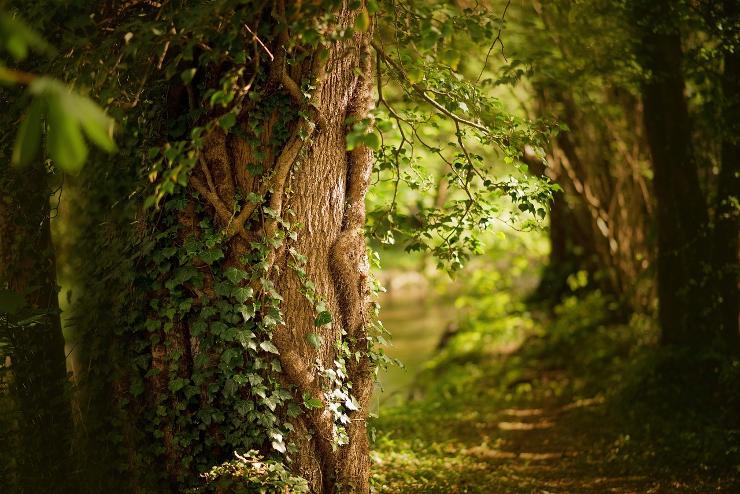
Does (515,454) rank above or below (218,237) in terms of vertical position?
below

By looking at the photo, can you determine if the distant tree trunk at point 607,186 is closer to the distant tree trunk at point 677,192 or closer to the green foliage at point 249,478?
the distant tree trunk at point 677,192

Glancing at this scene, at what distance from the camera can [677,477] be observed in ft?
17.3

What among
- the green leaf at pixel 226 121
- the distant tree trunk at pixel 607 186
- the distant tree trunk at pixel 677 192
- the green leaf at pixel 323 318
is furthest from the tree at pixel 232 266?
the distant tree trunk at pixel 607 186

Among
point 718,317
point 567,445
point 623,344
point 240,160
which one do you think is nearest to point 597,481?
point 567,445

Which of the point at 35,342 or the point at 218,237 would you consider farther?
the point at 35,342

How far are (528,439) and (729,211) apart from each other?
10.1ft

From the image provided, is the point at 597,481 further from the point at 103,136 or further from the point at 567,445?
the point at 103,136

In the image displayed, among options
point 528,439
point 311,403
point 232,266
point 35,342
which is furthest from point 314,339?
point 528,439

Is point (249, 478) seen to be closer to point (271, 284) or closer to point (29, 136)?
point (271, 284)

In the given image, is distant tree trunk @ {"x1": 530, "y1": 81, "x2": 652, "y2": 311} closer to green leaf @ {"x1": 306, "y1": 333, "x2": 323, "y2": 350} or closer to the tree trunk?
the tree trunk

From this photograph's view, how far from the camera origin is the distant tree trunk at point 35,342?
4105mm

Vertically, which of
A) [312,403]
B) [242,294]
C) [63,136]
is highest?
[63,136]

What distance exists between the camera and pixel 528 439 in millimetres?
7043

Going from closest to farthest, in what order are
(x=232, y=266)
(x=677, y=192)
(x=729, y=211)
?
(x=232, y=266)
(x=729, y=211)
(x=677, y=192)
